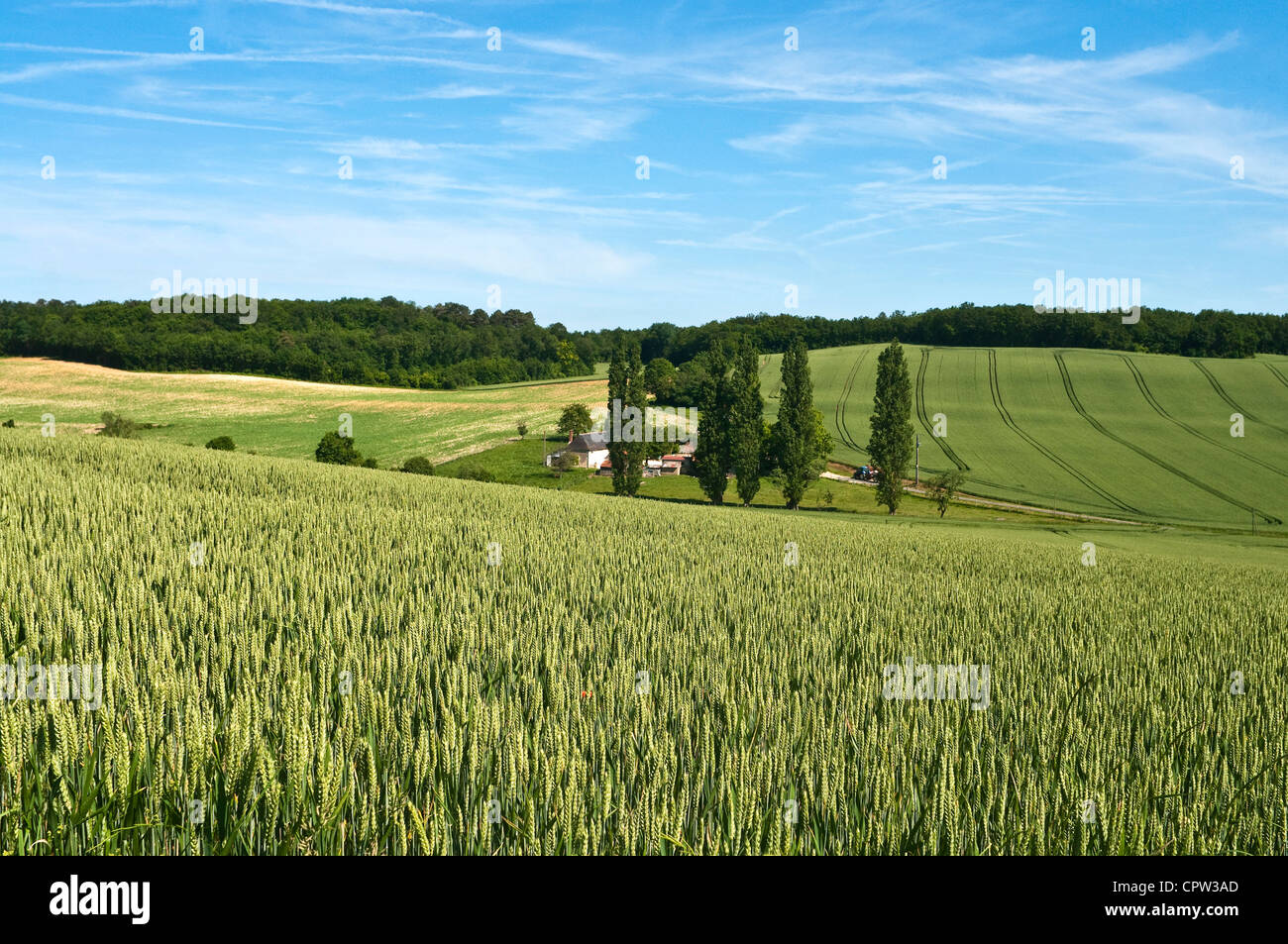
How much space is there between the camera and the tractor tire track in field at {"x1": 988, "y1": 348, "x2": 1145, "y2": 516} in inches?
2530

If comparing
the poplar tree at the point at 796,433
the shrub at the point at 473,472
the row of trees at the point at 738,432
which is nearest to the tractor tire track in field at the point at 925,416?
the row of trees at the point at 738,432

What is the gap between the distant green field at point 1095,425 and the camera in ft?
215

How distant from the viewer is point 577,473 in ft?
252

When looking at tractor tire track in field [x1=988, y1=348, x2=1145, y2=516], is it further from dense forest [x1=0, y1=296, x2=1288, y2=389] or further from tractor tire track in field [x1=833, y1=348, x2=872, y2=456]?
dense forest [x1=0, y1=296, x2=1288, y2=389]

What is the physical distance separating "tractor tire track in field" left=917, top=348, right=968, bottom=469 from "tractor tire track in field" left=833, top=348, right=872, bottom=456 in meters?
7.59

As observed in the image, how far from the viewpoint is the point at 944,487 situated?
62562 millimetres

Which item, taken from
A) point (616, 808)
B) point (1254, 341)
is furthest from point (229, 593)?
point (1254, 341)

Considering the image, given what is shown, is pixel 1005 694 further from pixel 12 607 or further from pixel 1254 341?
A: pixel 1254 341

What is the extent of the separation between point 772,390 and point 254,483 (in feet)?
286

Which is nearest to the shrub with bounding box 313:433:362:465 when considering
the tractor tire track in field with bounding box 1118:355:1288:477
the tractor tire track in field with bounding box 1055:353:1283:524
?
the tractor tire track in field with bounding box 1055:353:1283:524

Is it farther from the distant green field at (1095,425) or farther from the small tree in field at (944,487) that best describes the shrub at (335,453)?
the distant green field at (1095,425)

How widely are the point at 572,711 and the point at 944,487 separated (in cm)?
6148

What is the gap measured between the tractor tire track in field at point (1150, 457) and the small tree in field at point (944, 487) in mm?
Answer: 19202

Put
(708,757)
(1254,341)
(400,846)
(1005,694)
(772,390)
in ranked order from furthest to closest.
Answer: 1. (1254,341)
2. (772,390)
3. (1005,694)
4. (708,757)
5. (400,846)
